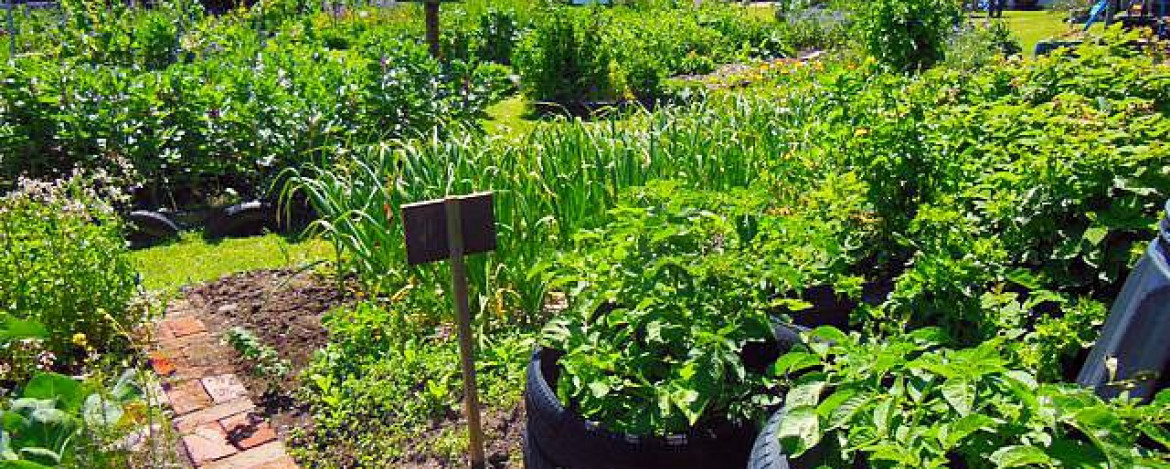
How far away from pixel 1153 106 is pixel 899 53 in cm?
529

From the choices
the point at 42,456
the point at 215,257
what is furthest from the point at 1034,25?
the point at 42,456

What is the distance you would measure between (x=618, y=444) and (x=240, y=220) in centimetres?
441

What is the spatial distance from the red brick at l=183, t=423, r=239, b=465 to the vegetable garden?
0.6 inches

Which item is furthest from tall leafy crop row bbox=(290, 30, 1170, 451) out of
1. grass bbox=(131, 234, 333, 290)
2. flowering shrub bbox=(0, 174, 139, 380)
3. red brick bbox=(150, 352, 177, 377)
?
grass bbox=(131, 234, 333, 290)

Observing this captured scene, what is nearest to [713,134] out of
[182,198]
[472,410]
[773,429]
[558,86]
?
[472,410]

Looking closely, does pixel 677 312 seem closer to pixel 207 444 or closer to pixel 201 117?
pixel 207 444

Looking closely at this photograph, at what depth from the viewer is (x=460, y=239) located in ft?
9.78

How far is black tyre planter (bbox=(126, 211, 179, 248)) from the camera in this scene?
5.82 meters

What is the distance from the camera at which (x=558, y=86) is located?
33.9 ft

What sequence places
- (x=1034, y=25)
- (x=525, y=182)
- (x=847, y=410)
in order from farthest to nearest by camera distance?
(x=1034, y=25), (x=525, y=182), (x=847, y=410)

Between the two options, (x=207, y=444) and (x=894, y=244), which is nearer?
(x=894, y=244)

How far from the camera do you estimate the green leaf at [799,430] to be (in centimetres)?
177

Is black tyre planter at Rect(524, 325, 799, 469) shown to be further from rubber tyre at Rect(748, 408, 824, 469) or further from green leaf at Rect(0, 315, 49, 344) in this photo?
green leaf at Rect(0, 315, 49, 344)

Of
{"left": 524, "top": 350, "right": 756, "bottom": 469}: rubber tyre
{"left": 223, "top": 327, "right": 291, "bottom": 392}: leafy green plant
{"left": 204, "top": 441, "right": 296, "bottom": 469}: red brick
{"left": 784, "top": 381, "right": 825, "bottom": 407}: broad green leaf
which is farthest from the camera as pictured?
{"left": 223, "top": 327, "right": 291, "bottom": 392}: leafy green plant
